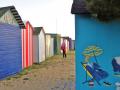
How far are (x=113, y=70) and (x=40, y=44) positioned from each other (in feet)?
75.3

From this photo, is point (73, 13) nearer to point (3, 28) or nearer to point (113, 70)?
point (113, 70)

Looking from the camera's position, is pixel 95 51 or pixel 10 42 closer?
pixel 95 51

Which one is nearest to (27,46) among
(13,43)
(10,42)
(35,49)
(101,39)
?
(35,49)

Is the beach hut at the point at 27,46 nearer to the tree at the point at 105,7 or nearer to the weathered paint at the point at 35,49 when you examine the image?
the weathered paint at the point at 35,49

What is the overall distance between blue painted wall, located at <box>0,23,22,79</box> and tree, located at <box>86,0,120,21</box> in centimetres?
1107

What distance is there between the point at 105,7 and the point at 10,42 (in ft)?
44.6

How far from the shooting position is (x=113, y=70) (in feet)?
36.0

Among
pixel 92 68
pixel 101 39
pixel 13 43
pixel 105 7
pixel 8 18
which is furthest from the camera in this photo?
pixel 13 43

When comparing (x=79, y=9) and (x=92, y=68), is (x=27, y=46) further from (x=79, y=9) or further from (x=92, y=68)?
(x=79, y=9)

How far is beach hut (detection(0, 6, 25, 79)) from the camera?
67.0 feet

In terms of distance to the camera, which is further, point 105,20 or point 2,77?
point 2,77

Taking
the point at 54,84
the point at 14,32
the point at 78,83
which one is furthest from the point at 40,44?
the point at 78,83

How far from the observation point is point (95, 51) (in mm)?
10992

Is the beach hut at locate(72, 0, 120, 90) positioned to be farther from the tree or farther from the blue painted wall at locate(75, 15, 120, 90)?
the tree
